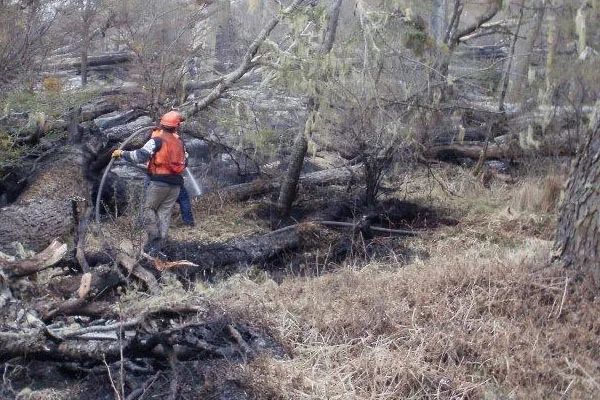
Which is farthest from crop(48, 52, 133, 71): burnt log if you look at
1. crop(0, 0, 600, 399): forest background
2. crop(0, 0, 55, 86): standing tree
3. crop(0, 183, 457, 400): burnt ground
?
crop(0, 183, 457, 400): burnt ground

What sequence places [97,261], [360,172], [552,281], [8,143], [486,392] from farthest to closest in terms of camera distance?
1. [360,172]
2. [8,143]
3. [97,261]
4. [552,281]
5. [486,392]

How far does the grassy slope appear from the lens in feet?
16.3

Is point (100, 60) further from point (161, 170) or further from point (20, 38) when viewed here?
point (161, 170)

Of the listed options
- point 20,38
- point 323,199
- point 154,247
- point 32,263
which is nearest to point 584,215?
point 32,263

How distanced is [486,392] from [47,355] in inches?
114

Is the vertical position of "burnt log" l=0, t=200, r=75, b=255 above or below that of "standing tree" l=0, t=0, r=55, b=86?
below

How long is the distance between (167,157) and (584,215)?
4.86 m

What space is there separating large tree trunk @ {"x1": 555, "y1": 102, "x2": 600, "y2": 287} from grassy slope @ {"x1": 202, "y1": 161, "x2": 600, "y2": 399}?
0.63 feet

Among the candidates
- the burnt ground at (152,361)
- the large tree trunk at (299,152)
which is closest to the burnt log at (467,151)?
the large tree trunk at (299,152)

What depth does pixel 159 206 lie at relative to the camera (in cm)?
957

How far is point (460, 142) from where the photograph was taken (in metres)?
12.6

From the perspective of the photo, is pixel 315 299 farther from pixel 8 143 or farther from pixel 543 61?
pixel 543 61

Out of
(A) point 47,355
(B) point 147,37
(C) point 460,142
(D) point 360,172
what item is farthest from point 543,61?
(A) point 47,355

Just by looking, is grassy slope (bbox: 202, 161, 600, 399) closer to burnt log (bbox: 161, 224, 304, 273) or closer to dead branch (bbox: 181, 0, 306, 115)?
burnt log (bbox: 161, 224, 304, 273)
